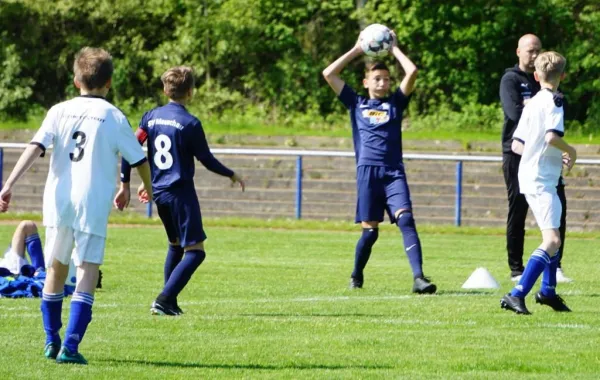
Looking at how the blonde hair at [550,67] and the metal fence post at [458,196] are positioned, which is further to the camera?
the metal fence post at [458,196]

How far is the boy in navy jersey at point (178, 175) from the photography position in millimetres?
9984

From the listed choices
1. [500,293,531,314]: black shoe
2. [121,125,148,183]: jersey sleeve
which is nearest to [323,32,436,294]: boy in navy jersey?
Answer: [500,293,531,314]: black shoe

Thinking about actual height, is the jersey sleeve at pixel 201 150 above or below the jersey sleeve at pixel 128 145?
below

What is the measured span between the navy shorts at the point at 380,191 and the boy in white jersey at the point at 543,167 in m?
2.06

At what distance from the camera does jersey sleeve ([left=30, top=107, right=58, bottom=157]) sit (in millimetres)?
7852

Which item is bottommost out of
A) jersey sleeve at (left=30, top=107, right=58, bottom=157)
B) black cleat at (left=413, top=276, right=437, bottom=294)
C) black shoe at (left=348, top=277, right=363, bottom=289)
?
black shoe at (left=348, top=277, right=363, bottom=289)

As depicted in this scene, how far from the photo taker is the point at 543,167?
10047mm

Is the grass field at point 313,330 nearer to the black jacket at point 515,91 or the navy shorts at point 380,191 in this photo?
the navy shorts at point 380,191

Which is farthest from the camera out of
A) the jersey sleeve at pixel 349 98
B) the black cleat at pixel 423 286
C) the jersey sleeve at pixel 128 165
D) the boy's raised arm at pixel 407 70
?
the jersey sleeve at pixel 349 98

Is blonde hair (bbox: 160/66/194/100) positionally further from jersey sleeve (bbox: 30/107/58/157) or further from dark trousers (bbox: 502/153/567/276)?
dark trousers (bbox: 502/153/567/276)

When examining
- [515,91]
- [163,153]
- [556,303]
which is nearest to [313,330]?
[163,153]

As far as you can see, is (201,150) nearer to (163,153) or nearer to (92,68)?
(163,153)

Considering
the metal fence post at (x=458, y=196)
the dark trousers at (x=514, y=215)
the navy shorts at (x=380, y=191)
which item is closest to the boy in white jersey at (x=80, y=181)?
the navy shorts at (x=380, y=191)

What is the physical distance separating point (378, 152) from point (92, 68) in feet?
15.3
